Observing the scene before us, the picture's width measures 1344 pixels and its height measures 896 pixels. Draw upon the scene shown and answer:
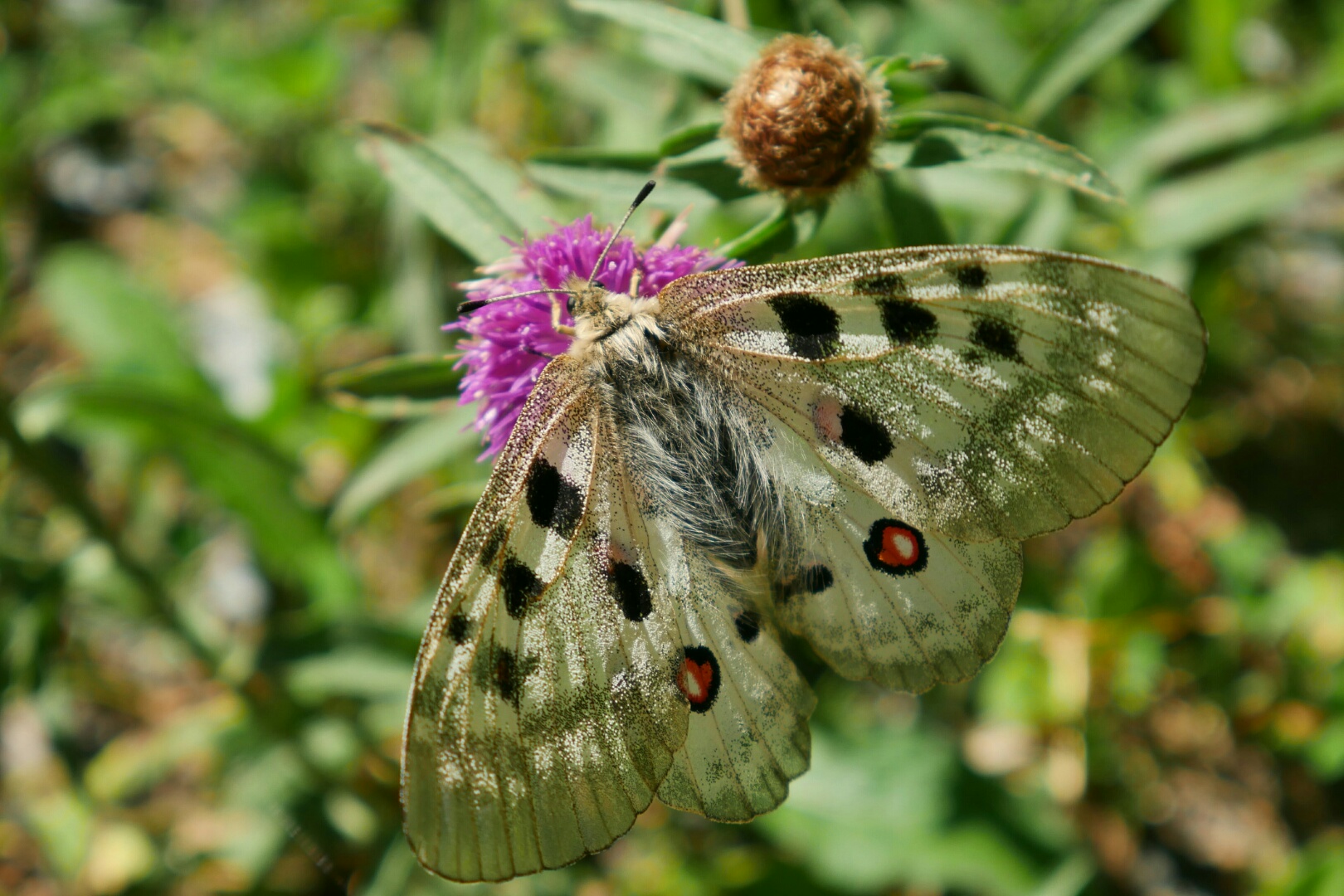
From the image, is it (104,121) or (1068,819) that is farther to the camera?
(104,121)

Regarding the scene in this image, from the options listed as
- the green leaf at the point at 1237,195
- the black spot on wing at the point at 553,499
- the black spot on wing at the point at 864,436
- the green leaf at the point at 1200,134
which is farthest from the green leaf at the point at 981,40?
the black spot on wing at the point at 553,499

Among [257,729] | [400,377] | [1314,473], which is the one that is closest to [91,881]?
[257,729]

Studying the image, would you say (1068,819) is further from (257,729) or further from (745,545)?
(257,729)

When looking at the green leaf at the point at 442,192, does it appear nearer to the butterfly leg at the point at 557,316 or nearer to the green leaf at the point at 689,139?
the butterfly leg at the point at 557,316

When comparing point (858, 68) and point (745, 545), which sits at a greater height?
point (858, 68)

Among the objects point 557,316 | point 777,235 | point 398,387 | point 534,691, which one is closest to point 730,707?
point 534,691

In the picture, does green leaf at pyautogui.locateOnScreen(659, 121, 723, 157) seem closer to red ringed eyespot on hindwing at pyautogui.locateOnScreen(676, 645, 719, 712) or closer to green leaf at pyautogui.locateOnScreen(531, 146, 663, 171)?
green leaf at pyautogui.locateOnScreen(531, 146, 663, 171)
